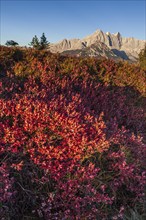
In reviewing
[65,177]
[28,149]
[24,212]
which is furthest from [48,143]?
[24,212]

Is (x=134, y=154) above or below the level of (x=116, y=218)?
above

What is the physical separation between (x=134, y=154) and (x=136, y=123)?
2.25m

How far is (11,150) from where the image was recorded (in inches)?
135

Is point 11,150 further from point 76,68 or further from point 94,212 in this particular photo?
point 76,68

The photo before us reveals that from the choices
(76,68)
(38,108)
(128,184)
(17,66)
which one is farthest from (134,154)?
(76,68)

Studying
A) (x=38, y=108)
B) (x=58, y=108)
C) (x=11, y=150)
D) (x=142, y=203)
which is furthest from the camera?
(x=58, y=108)

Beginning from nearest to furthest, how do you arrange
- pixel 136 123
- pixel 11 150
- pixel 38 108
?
pixel 11 150 < pixel 38 108 < pixel 136 123

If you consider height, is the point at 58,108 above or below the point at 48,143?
above

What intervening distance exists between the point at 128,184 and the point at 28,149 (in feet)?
4.84

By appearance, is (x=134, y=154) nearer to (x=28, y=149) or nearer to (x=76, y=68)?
(x=28, y=149)

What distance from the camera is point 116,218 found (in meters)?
3.12

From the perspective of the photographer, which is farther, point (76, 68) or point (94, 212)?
point (76, 68)

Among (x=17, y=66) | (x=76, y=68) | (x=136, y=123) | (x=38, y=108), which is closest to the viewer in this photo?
(x=38, y=108)

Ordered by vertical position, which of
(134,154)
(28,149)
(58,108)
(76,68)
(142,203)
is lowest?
(142,203)
